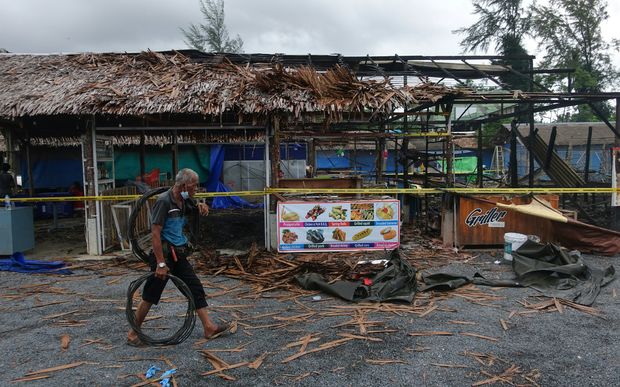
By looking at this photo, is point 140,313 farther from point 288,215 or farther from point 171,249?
point 288,215

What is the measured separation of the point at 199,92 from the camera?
9156 millimetres

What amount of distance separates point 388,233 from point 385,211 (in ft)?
1.37

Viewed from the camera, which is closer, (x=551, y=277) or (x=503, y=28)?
(x=551, y=277)

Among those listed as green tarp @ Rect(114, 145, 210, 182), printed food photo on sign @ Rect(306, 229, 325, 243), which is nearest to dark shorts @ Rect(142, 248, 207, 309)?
printed food photo on sign @ Rect(306, 229, 325, 243)

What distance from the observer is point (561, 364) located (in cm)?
411

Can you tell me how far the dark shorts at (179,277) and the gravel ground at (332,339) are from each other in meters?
0.48

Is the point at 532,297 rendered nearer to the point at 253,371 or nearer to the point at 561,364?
the point at 561,364

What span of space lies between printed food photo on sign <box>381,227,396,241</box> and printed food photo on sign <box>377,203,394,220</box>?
209mm

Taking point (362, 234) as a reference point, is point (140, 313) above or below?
below

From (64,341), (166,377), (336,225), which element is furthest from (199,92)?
(166,377)

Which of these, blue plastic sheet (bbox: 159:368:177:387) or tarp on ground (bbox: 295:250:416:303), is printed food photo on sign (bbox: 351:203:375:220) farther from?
blue plastic sheet (bbox: 159:368:177:387)

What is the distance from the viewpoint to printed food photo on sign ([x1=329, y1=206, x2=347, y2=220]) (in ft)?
26.3

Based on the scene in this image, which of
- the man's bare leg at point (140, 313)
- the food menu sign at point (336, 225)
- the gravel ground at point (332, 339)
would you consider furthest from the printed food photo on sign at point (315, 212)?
the man's bare leg at point (140, 313)

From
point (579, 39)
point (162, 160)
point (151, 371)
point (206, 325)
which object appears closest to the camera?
point (151, 371)
